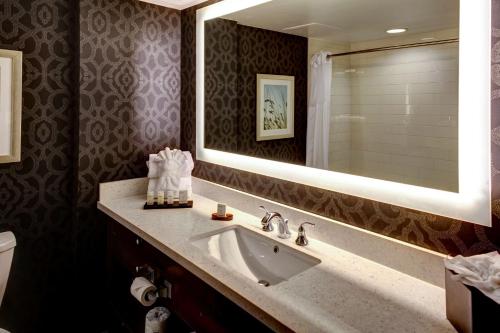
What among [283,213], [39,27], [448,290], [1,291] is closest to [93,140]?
[39,27]

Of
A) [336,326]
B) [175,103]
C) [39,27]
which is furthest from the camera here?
[175,103]

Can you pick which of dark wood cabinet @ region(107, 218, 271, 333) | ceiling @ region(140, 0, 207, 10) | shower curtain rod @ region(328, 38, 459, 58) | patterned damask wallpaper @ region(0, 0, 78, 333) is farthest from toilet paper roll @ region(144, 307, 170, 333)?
ceiling @ region(140, 0, 207, 10)

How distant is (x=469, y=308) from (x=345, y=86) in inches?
36.2

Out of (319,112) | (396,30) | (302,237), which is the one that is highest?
(396,30)

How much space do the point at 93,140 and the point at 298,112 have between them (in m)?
1.20

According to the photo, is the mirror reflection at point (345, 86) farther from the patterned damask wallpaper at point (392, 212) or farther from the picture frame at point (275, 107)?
the patterned damask wallpaper at point (392, 212)

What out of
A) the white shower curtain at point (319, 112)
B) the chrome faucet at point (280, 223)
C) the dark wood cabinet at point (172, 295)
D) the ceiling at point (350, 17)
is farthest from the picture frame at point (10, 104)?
the white shower curtain at point (319, 112)

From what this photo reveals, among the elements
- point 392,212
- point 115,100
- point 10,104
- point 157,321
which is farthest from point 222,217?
point 10,104

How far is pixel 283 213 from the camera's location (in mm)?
1711

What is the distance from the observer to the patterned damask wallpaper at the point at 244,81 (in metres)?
1.70

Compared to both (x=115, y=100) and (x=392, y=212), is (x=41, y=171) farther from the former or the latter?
(x=392, y=212)

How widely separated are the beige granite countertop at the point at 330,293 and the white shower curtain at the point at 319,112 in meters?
0.38

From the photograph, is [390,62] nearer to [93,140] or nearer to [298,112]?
[298,112]

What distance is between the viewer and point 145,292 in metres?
1.57
